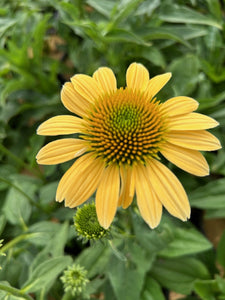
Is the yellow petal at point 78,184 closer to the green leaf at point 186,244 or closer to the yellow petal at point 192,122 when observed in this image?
the yellow petal at point 192,122

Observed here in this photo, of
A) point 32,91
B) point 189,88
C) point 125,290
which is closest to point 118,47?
point 189,88

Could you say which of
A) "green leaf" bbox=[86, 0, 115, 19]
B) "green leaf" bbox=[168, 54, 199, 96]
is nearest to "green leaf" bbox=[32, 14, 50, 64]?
"green leaf" bbox=[86, 0, 115, 19]

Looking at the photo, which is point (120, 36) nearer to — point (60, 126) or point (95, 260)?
point (60, 126)

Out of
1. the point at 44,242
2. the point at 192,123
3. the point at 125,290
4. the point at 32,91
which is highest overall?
the point at 192,123

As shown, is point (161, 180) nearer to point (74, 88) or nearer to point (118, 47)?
point (74, 88)

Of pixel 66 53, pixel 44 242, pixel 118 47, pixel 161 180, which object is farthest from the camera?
pixel 66 53

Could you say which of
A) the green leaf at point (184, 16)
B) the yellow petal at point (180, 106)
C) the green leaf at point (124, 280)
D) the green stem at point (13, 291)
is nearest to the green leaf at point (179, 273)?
the green leaf at point (124, 280)

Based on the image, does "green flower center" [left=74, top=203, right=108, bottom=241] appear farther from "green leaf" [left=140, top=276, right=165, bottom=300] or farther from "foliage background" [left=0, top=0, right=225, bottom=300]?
"green leaf" [left=140, top=276, right=165, bottom=300]
